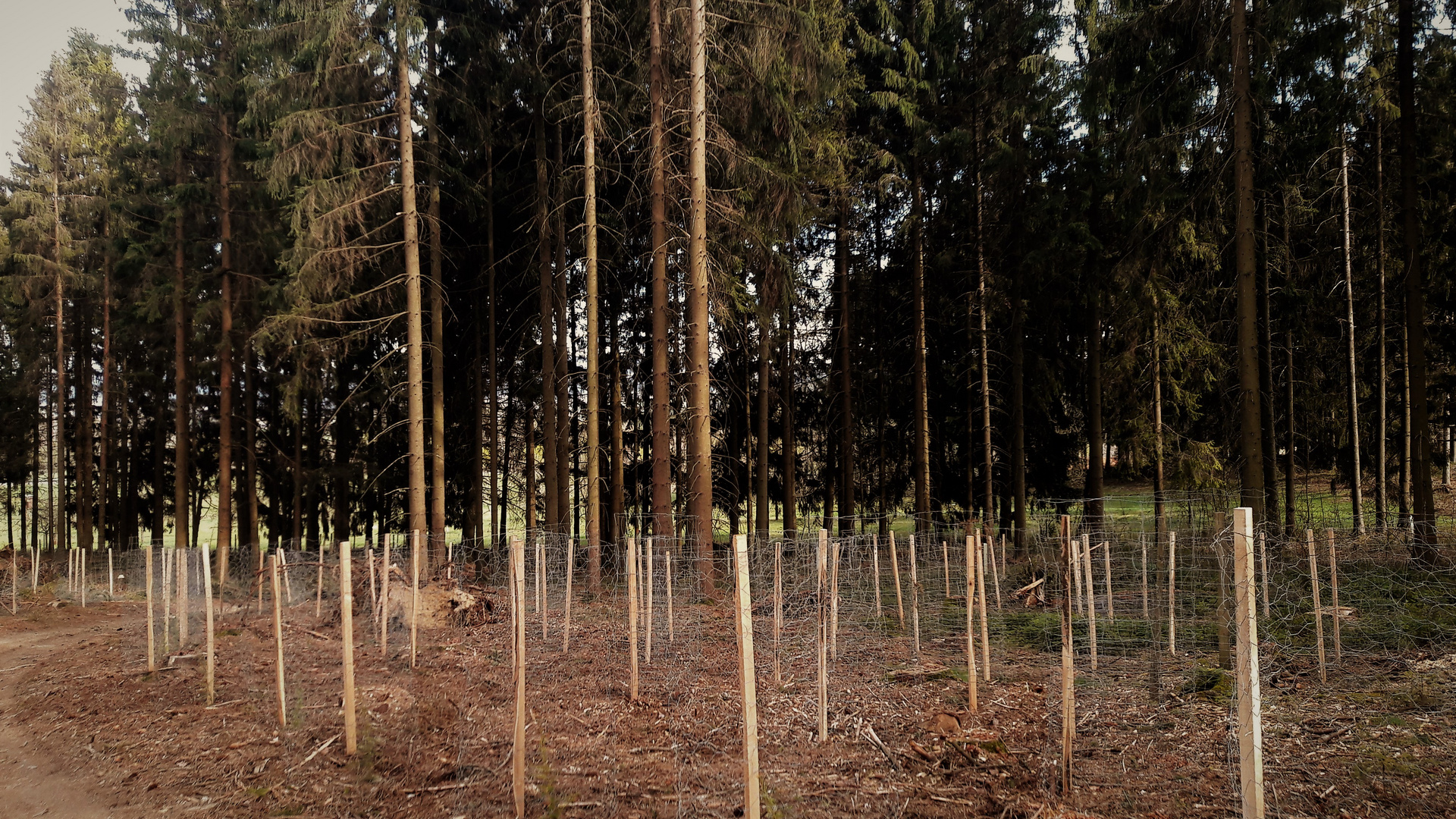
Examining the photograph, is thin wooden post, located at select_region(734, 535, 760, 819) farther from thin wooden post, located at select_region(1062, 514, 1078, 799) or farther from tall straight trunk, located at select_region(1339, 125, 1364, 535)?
tall straight trunk, located at select_region(1339, 125, 1364, 535)

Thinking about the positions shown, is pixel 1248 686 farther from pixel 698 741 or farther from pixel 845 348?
pixel 845 348

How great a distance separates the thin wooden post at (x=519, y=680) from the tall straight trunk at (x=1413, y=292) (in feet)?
45.1

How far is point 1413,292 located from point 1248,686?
12.1 meters

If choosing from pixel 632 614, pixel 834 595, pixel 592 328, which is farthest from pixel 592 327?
pixel 834 595

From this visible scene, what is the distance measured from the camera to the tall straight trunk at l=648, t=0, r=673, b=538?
512 inches

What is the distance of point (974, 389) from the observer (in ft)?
69.5

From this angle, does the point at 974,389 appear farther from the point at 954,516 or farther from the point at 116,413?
the point at 116,413

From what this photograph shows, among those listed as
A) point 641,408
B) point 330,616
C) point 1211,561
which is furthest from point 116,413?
point 1211,561

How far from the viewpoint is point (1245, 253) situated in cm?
1082

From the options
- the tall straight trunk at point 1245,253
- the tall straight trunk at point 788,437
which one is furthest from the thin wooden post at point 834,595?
the tall straight trunk at point 788,437

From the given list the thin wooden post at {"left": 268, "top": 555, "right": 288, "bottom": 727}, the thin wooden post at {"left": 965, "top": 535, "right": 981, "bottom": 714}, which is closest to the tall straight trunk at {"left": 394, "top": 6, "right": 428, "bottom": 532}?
the thin wooden post at {"left": 268, "top": 555, "right": 288, "bottom": 727}

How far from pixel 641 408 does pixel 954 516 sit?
10.6 m

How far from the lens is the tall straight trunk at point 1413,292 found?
1202cm

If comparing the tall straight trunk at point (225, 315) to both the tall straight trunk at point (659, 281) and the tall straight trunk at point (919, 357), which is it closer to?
the tall straight trunk at point (659, 281)
